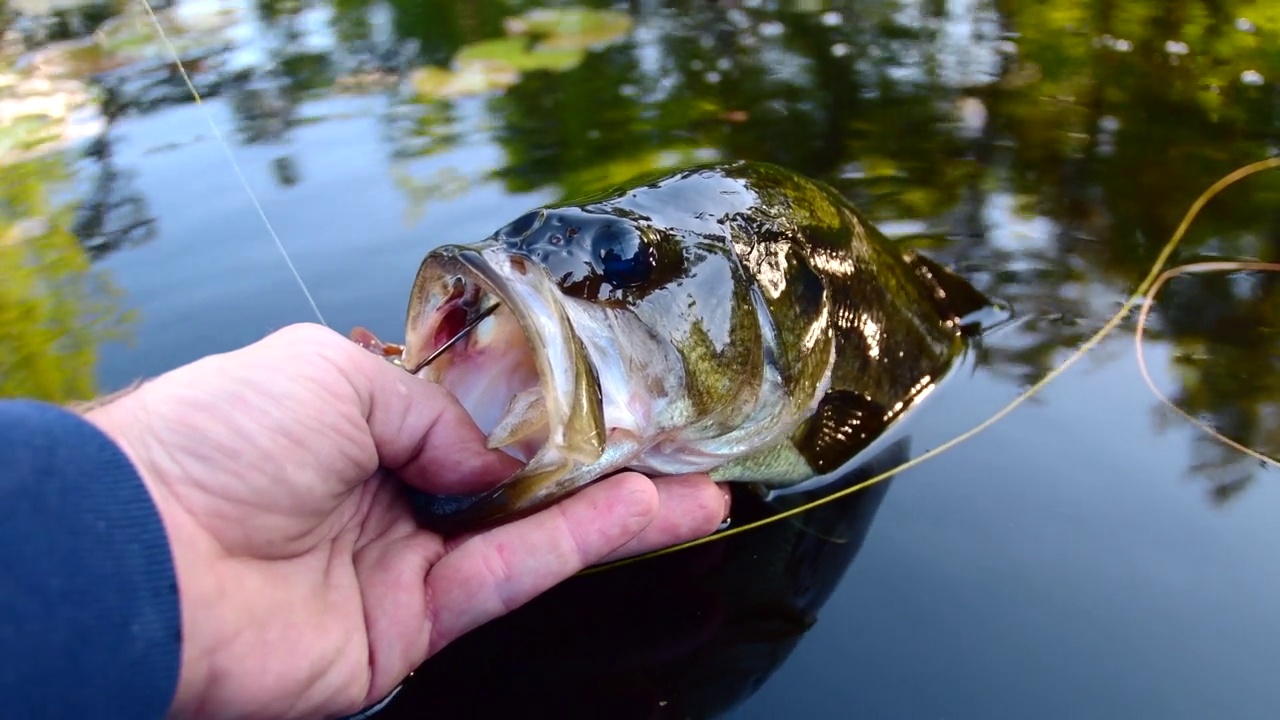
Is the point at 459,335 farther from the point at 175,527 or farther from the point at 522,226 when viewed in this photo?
A: the point at 175,527

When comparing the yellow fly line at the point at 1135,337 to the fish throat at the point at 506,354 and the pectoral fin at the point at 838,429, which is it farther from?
the fish throat at the point at 506,354

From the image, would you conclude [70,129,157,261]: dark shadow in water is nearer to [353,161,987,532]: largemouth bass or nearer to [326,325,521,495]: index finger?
[353,161,987,532]: largemouth bass

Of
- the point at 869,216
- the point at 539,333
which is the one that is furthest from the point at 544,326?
the point at 869,216

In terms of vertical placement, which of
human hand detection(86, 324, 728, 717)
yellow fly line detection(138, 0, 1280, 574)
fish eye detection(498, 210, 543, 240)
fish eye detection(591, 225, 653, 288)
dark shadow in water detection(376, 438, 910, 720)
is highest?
fish eye detection(498, 210, 543, 240)

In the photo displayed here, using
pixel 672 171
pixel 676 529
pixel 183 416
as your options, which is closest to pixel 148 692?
pixel 183 416

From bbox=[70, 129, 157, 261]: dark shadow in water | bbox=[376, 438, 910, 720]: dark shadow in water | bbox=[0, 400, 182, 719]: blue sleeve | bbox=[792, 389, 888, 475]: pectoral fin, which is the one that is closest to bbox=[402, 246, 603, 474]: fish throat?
bbox=[376, 438, 910, 720]: dark shadow in water

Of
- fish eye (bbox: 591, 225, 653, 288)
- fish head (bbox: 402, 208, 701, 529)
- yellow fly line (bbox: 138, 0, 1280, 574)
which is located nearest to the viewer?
fish head (bbox: 402, 208, 701, 529)
